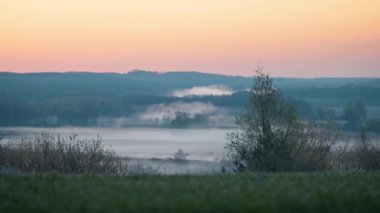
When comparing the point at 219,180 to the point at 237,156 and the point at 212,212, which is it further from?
the point at 237,156

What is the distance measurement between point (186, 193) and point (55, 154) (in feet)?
76.8

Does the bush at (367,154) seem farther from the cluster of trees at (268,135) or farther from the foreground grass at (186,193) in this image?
the foreground grass at (186,193)

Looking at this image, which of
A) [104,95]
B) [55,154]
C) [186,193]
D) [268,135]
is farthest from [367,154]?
[104,95]

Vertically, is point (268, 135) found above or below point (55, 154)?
above

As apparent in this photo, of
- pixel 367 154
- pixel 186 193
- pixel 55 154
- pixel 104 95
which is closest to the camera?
pixel 186 193

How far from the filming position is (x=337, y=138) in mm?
53281

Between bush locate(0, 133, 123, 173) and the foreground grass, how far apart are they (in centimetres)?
1696

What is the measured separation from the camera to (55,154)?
116 ft

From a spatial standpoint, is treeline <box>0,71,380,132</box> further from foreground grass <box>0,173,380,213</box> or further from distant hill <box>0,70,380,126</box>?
foreground grass <box>0,173,380,213</box>

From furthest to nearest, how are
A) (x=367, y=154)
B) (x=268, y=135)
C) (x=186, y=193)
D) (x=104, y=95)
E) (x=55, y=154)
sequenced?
1. (x=104, y=95)
2. (x=367, y=154)
3. (x=268, y=135)
4. (x=55, y=154)
5. (x=186, y=193)

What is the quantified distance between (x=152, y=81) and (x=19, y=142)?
307 feet

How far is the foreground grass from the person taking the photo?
12055 mm

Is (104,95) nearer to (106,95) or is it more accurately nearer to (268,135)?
(106,95)

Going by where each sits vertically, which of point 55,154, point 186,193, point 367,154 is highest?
point 186,193
